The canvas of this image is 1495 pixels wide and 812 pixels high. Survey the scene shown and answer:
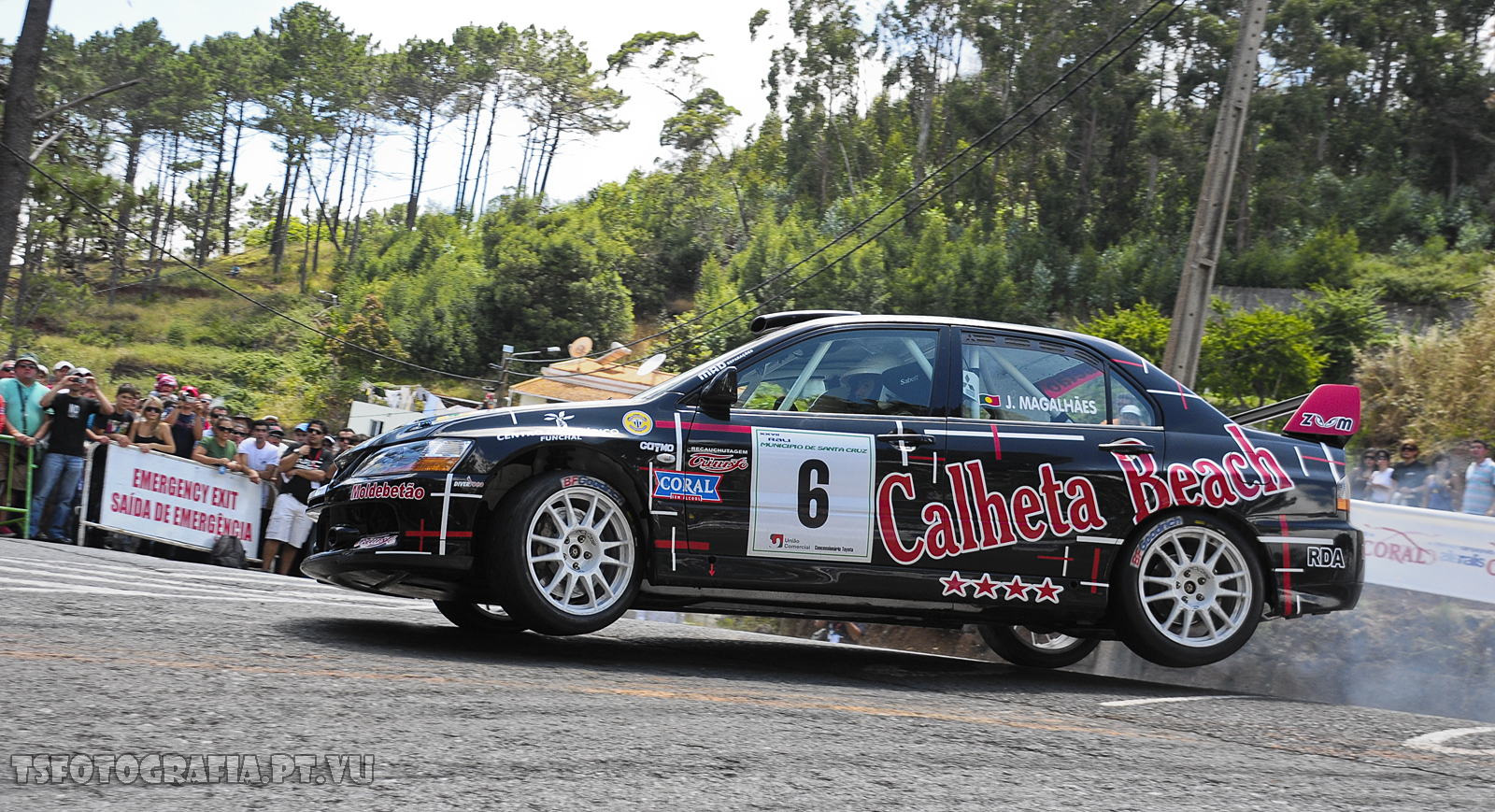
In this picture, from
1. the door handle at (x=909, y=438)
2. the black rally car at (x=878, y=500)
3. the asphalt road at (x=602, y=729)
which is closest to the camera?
the asphalt road at (x=602, y=729)

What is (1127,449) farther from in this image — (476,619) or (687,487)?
(476,619)

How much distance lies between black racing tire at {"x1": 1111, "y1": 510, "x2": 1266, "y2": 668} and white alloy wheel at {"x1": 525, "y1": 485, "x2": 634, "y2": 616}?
98.5 inches

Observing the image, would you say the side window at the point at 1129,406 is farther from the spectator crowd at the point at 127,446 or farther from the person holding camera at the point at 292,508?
the person holding camera at the point at 292,508

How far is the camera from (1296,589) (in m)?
6.13

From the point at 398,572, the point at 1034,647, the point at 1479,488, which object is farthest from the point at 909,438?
the point at 1479,488

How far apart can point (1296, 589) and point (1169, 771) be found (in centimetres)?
296

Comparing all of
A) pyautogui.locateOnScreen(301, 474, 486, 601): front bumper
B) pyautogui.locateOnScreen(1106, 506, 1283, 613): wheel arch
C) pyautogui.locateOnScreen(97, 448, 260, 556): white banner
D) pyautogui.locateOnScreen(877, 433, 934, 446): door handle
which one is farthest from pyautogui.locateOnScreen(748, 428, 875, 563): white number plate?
pyautogui.locateOnScreen(97, 448, 260, 556): white banner

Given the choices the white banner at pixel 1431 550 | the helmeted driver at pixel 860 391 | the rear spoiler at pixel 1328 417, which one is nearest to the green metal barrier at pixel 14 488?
the helmeted driver at pixel 860 391

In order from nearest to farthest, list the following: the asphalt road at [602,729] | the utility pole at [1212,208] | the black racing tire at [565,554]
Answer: the asphalt road at [602,729]
the black racing tire at [565,554]
the utility pole at [1212,208]

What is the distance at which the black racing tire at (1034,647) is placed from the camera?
23.3ft

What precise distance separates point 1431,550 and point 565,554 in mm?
8555

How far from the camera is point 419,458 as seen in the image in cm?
527

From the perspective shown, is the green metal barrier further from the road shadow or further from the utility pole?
the utility pole

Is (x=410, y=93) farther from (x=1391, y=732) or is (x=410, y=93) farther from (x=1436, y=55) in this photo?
(x=1391, y=732)
